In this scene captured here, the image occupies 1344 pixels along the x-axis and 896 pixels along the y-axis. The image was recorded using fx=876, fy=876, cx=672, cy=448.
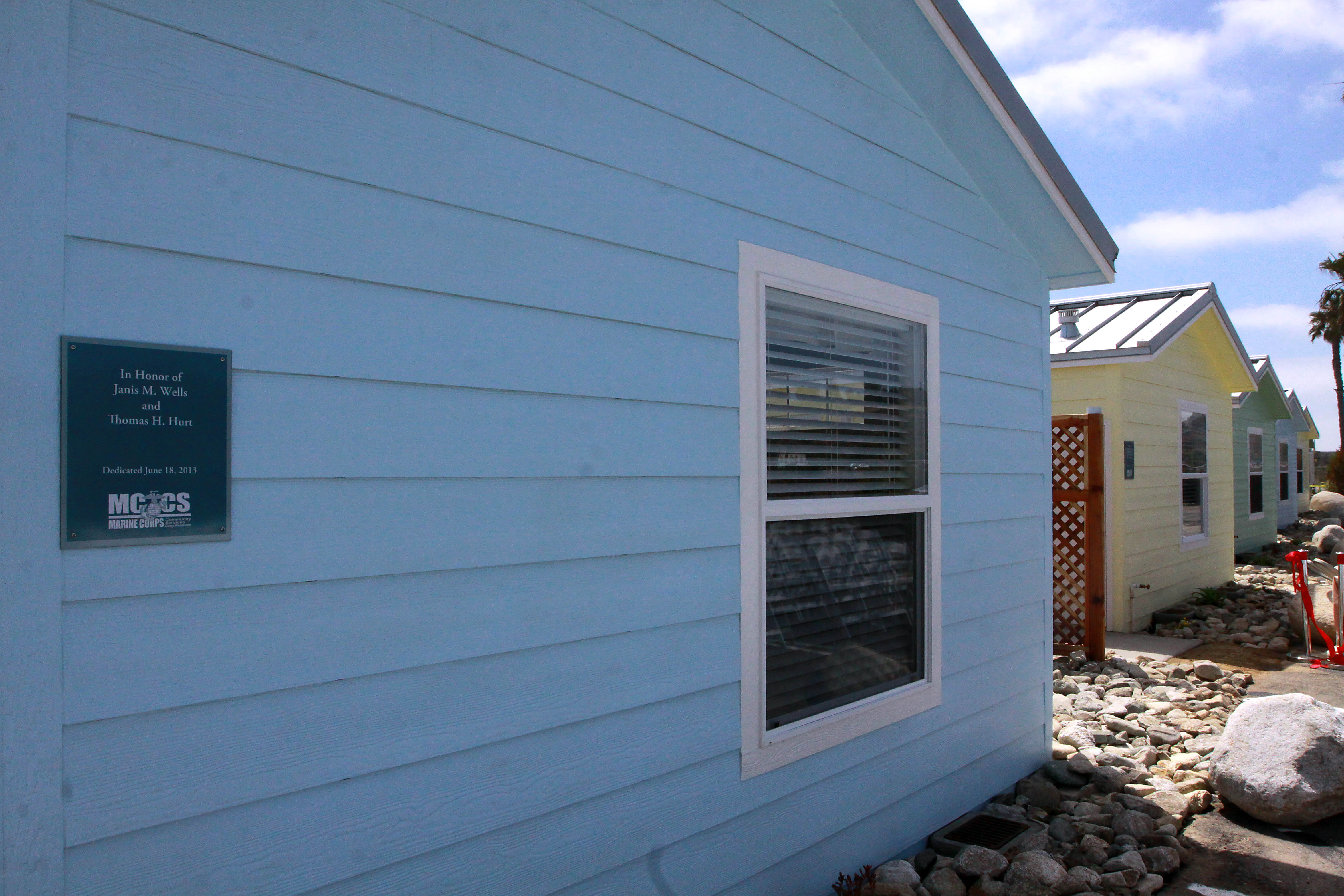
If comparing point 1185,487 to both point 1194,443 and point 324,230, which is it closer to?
point 1194,443

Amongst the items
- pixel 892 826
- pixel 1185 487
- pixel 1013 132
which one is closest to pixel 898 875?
pixel 892 826

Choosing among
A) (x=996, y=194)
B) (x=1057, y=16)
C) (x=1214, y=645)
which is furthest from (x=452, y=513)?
(x=1214, y=645)

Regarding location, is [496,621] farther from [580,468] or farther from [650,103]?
[650,103]

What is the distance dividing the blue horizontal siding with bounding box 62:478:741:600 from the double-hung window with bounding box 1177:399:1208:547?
395 inches

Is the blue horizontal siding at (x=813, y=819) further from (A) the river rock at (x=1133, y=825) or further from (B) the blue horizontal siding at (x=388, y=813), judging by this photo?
(A) the river rock at (x=1133, y=825)

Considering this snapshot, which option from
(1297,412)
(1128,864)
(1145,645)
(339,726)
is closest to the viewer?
(339,726)

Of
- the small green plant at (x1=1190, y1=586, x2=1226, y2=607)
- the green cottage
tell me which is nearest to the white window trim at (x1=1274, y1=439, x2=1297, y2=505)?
the green cottage

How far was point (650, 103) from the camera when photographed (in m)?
2.66

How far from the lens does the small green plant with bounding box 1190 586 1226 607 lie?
10.5 m

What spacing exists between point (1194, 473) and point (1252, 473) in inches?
273

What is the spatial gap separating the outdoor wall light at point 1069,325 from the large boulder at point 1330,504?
64.0 feet

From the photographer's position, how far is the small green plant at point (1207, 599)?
1045cm

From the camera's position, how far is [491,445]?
7.16ft

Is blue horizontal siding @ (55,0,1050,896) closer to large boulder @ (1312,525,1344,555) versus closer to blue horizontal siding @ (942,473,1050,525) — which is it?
blue horizontal siding @ (942,473,1050,525)
